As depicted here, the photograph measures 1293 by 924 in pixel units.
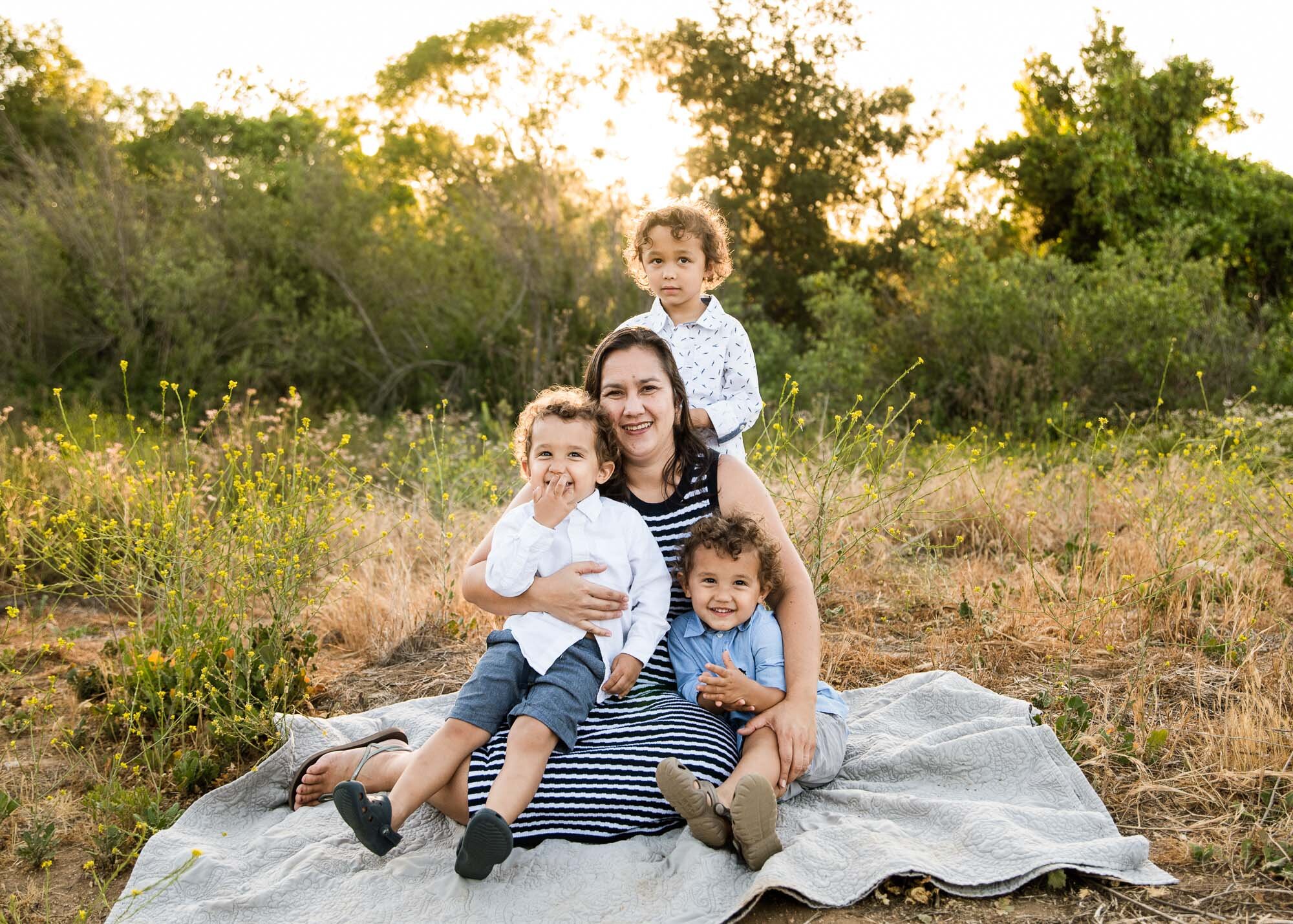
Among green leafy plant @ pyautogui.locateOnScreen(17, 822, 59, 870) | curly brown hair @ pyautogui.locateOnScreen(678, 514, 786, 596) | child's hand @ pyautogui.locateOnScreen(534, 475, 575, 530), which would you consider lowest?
green leafy plant @ pyautogui.locateOnScreen(17, 822, 59, 870)

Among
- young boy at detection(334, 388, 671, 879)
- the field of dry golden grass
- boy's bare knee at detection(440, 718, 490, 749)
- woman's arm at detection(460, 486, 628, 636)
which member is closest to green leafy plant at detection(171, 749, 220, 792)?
the field of dry golden grass

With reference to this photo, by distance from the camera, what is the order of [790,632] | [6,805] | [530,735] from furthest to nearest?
[6,805], [790,632], [530,735]

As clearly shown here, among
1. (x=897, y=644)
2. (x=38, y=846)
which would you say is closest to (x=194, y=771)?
(x=38, y=846)

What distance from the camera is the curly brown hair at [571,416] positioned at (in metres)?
2.94

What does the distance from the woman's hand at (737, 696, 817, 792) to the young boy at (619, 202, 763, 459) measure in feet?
3.63

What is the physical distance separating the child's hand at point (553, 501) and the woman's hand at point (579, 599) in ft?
0.46

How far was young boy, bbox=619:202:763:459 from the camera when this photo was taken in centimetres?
383

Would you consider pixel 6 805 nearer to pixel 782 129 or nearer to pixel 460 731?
pixel 460 731

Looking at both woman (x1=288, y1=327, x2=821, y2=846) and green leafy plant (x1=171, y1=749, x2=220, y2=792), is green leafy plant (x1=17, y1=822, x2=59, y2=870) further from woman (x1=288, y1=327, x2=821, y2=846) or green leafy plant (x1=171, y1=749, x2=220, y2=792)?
woman (x1=288, y1=327, x2=821, y2=846)

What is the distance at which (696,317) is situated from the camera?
156 inches

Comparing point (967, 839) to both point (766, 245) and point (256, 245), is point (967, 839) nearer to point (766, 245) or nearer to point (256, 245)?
point (256, 245)

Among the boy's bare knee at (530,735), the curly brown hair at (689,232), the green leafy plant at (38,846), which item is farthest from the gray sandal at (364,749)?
the curly brown hair at (689,232)

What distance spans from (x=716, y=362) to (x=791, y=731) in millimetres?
1467

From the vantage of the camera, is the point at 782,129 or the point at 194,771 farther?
the point at 782,129
